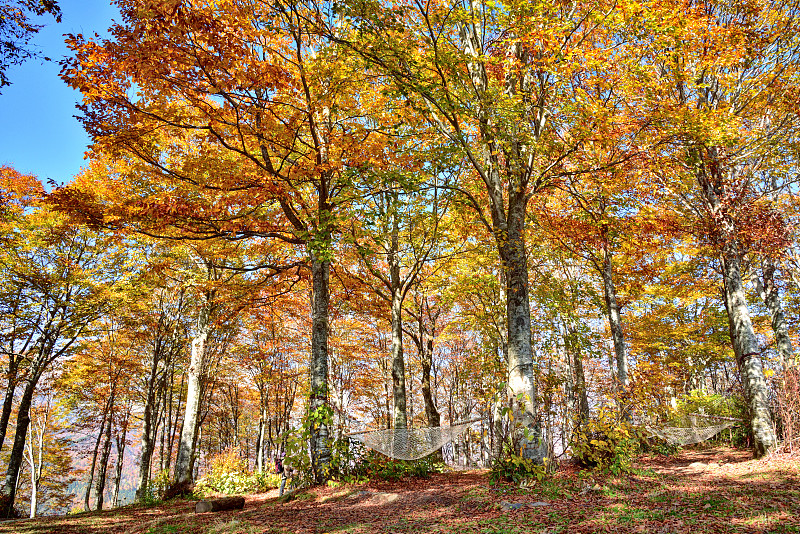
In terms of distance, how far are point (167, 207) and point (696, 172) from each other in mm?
9032

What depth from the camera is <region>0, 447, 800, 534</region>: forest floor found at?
319 centimetres

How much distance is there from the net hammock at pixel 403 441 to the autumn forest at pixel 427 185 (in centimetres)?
42

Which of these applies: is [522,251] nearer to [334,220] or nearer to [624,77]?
[334,220]

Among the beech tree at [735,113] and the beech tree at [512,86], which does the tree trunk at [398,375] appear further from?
the beech tree at [735,113]

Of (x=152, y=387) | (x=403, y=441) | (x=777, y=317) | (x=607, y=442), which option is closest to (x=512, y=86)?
(x=607, y=442)

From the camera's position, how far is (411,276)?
896 cm

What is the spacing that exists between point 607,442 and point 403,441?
10.5ft

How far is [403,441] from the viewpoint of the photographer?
6.90 m

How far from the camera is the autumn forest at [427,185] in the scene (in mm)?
5523

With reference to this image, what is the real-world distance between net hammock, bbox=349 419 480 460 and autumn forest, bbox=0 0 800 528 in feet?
1.37

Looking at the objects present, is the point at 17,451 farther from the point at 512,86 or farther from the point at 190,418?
the point at 512,86

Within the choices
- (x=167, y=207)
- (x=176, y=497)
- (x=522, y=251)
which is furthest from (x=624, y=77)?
(x=176, y=497)

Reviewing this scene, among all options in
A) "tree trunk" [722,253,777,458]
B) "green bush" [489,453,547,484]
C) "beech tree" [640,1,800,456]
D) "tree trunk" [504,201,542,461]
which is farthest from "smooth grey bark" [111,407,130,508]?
"beech tree" [640,1,800,456]

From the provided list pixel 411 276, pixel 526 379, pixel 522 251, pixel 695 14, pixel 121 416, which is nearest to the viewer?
pixel 526 379
